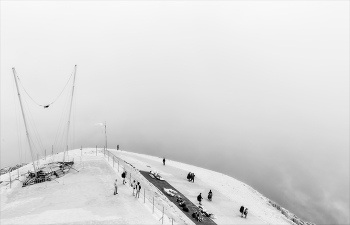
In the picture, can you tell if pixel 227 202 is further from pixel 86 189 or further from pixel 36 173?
pixel 36 173

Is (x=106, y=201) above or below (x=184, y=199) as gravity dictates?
above

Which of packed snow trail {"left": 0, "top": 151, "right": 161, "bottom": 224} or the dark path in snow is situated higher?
packed snow trail {"left": 0, "top": 151, "right": 161, "bottom": 224}

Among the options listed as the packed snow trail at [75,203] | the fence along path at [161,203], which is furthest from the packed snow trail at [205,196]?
the packed snow trail at [75,203]

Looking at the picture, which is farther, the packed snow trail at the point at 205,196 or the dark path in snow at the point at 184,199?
the packed snow trail at the point at 205,196

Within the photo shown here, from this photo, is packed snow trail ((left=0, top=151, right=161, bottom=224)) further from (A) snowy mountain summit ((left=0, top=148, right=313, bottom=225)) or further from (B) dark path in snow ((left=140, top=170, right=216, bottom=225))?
(B) dark path in snow ((left=140, top=170, right=216, bottom=225))

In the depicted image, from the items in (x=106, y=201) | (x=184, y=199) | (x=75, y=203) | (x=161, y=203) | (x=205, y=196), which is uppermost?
(x=106, y=201)

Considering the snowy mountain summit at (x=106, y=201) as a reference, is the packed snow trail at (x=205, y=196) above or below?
below

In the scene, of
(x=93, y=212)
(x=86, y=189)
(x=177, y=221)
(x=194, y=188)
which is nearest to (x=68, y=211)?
(x=93, y=212)

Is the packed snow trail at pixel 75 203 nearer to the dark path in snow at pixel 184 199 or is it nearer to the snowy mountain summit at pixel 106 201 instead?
the snowy mountain summit at pixel 106 201

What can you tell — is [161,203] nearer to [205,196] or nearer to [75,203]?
[75,203]

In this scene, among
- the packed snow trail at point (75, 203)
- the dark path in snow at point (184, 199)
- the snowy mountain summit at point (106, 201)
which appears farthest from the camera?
the dark path in snow at point (184, 199)

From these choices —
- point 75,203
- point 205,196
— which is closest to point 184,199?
point 205,196

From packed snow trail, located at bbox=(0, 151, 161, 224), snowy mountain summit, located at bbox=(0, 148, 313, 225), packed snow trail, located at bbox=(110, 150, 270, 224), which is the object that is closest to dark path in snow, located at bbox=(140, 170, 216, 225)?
snowy mountain summit, located at bbox=(0, 148, 313, 225)

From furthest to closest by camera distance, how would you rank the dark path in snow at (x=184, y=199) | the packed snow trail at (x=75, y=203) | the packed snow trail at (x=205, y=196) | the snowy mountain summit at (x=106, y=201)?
the packed snow trail at (x=205, y=196) → the dark path in snow at (x=184, y=199) → the snowy mountain summit at (x=106, y=201) → the packed snow trail at (x=75, y=203)
